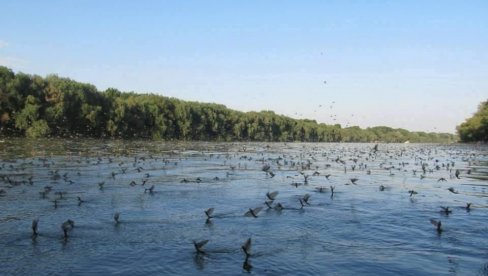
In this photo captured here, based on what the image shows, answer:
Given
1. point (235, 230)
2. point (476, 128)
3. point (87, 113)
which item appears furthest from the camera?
point (476, 128)

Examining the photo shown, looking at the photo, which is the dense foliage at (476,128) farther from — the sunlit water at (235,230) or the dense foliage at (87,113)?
the sunlit water at (235,230)

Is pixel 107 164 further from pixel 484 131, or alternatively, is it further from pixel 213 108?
pixel 213 108

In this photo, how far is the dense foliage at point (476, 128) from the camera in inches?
4610

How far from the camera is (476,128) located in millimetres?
120750

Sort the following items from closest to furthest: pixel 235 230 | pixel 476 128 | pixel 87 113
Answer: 1. pixel 235 230
2. pixel 87 113
3. pixel 476 128

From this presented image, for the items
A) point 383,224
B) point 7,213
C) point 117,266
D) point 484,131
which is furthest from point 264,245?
point 484,131

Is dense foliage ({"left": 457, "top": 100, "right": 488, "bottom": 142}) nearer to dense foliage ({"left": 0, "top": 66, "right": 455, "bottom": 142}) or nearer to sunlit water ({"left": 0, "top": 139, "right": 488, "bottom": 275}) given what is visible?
dense foliage ({"left": 0, "top": 66, "right": 455, "bottom": 142})

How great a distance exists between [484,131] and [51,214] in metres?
124

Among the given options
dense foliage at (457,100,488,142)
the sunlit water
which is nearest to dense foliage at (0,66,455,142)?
the sunlit water

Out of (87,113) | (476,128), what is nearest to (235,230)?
(87,113)

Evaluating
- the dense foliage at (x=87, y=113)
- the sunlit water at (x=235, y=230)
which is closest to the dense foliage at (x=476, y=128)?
the dense foliage at (x=87, y=113)

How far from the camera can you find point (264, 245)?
12672 mm

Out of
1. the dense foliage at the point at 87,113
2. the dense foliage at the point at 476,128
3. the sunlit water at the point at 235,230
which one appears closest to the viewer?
the sunlit water at the point at 235,230

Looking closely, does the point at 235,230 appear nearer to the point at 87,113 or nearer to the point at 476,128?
the point at 87,113
